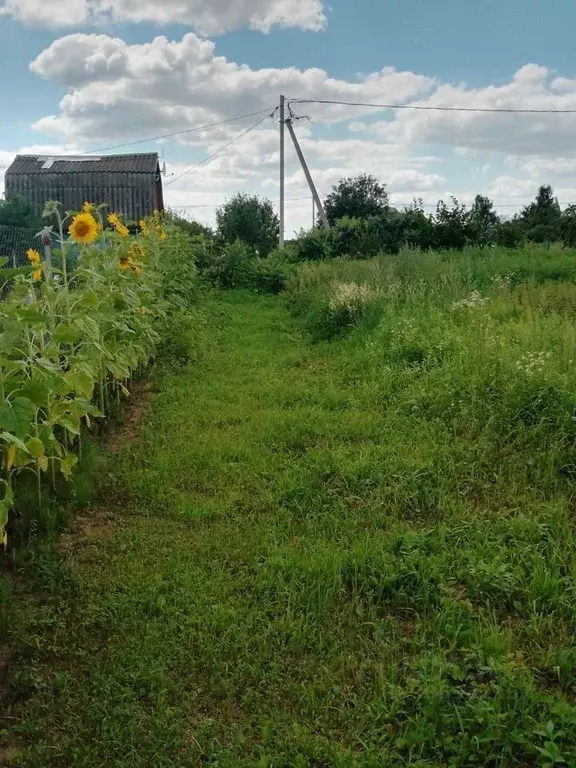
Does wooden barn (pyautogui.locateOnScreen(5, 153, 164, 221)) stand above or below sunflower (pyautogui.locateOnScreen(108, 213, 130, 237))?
above

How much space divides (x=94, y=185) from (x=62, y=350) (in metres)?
20.6

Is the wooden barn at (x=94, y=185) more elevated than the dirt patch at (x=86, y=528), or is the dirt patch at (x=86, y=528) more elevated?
the wooden barn at (x=94, y=185)

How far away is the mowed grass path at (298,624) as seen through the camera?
216 cm

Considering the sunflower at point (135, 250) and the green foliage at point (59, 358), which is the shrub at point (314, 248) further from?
the green foliage at point (59, 358)

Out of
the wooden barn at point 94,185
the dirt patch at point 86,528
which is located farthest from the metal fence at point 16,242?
the dirt patch at point 86,528

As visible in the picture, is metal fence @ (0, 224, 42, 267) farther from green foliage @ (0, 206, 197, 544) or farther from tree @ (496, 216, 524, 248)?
tree @ (496, 216, 524, 248)

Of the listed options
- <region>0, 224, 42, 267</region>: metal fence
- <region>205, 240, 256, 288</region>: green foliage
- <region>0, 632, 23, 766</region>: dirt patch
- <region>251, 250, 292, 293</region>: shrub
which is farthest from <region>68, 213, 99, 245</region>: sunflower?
<region>0, 224, 42, 267</region>: metal fence

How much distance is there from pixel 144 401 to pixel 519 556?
3.52 meters

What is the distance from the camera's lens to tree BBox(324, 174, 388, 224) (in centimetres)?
2834

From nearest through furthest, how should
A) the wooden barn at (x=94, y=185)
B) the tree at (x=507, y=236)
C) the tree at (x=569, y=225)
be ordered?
the tree at (x=507, y=236), the tree at (x=569, y=225), the wooden barn at (x=94, y=185)

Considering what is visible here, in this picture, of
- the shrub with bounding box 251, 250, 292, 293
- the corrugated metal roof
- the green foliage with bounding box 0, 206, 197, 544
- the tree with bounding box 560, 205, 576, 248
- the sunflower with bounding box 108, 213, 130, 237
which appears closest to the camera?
the green foliage with bounding box 0, 206, 197, 544

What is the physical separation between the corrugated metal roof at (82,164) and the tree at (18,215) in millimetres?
4028

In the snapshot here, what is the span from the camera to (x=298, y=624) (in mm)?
2701

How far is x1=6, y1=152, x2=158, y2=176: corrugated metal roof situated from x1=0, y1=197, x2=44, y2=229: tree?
13.2ft
